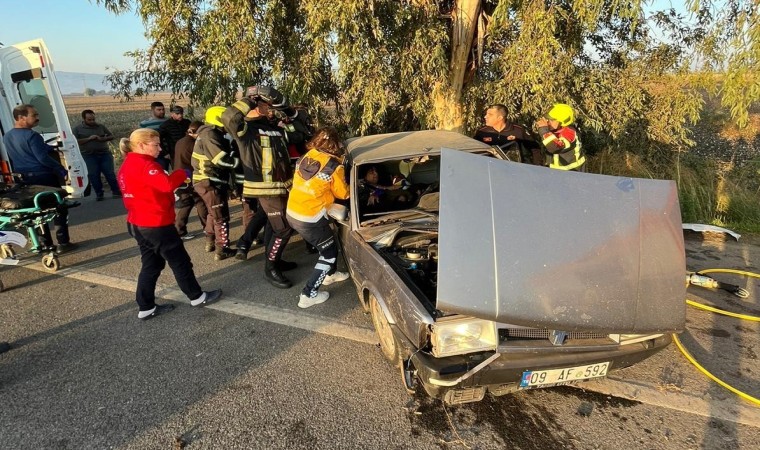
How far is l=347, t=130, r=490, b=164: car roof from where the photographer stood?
3.77 meters

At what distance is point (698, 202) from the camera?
636cm

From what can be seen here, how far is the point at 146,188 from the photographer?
340cm

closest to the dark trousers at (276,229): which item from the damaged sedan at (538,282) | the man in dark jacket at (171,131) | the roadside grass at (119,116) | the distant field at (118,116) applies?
the damaged sedan at (538,282)

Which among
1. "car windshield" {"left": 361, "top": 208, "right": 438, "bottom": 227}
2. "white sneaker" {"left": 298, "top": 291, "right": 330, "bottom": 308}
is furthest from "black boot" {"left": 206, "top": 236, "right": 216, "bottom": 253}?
"car windshield" {"left": 361, "top": 208, "right": 438, "bottom": 227}

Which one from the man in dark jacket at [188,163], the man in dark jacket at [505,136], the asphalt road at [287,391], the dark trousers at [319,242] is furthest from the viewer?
the man in dark jacket at [188,163]

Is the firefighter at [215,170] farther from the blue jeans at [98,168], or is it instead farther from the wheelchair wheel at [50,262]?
the blue jeans at [98,168]

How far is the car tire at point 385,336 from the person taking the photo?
2863 mm

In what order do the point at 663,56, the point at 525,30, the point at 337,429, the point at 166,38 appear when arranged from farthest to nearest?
the point at 663,56, the point at 166,38, the point at 525,30, the point at 337,429

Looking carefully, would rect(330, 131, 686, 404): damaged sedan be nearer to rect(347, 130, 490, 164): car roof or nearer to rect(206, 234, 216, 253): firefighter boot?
rect(347, 130, 490, 164): car roof

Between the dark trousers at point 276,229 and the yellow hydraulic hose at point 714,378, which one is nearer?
the yellow hydraulic hose at point 714,378

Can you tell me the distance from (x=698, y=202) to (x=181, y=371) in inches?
289

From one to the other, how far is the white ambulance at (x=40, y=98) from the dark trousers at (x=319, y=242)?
4.68 meters

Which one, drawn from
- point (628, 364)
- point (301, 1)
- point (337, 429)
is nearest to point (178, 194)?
point (301, 1)

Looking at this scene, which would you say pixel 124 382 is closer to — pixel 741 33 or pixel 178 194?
pixel 178 194
